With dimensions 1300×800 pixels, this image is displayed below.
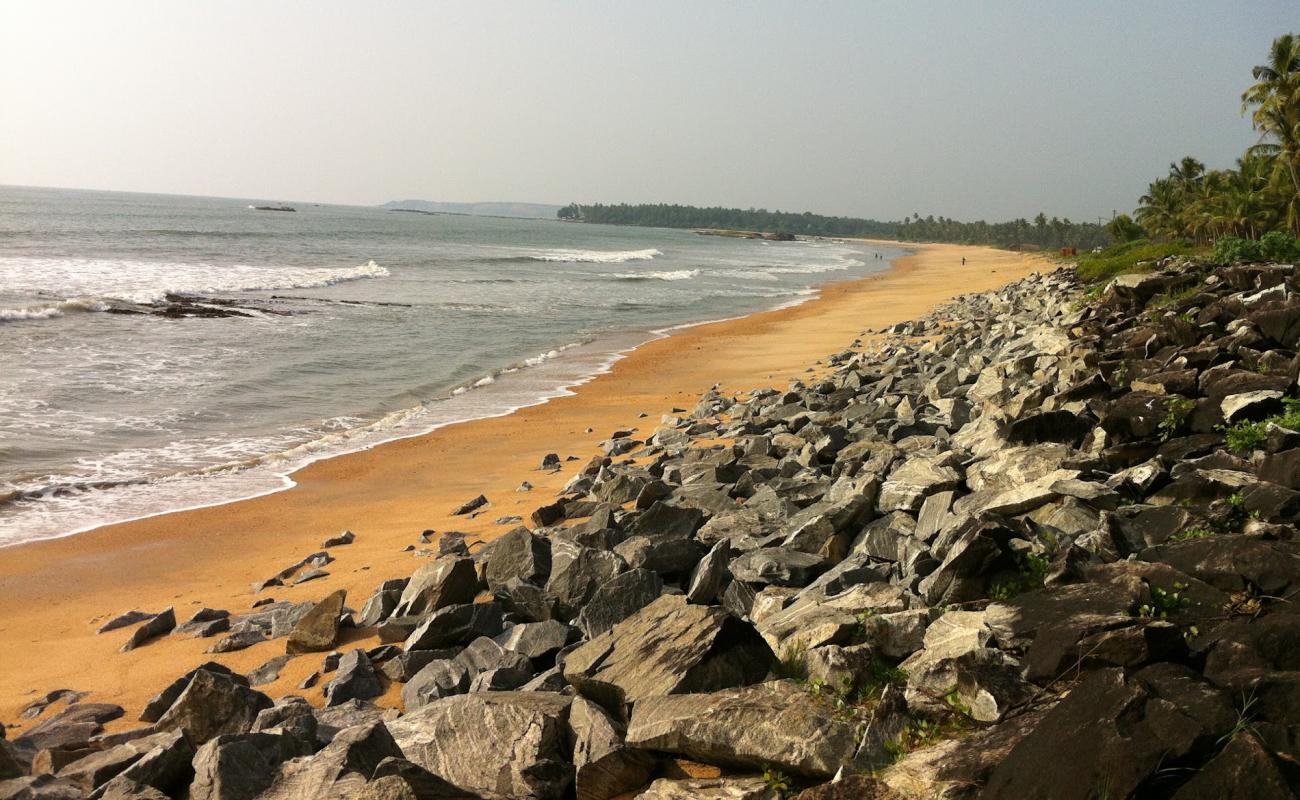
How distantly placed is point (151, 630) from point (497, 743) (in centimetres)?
469

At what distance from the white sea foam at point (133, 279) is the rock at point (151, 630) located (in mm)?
26908

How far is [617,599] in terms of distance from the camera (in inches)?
225

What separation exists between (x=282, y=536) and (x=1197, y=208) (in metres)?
61.8

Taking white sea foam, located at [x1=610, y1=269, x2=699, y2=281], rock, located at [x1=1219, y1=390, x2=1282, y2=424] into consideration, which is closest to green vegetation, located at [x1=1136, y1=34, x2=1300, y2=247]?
rock, located at [x1=1219, y1=390, x2=1282, y2=424]

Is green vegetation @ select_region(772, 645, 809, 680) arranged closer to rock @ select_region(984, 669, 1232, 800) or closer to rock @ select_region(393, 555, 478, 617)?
rock @ select_region(984, 669, 1232, 800)

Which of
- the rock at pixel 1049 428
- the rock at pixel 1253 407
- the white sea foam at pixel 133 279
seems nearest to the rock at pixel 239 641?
the rock at pixel 1049 428

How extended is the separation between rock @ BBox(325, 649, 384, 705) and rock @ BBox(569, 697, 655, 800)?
2160mm

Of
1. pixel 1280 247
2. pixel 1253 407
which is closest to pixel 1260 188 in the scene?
pixel 1280 247

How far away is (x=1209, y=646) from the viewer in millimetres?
3664

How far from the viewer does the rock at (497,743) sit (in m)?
3.93

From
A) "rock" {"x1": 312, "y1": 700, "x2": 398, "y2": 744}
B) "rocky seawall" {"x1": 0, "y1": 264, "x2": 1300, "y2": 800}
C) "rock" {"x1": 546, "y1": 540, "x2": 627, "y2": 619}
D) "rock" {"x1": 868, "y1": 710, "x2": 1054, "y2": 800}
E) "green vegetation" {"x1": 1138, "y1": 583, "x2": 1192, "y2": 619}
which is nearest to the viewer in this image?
"rock" {"x1": 868, "y1": 710, "x2": 1054, "y2": 800}

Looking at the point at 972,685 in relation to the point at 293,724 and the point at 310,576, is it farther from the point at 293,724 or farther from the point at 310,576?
the point at 310,576

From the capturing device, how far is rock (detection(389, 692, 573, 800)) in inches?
155

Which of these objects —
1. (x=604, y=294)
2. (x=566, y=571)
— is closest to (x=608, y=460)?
(x=566, y=571)
